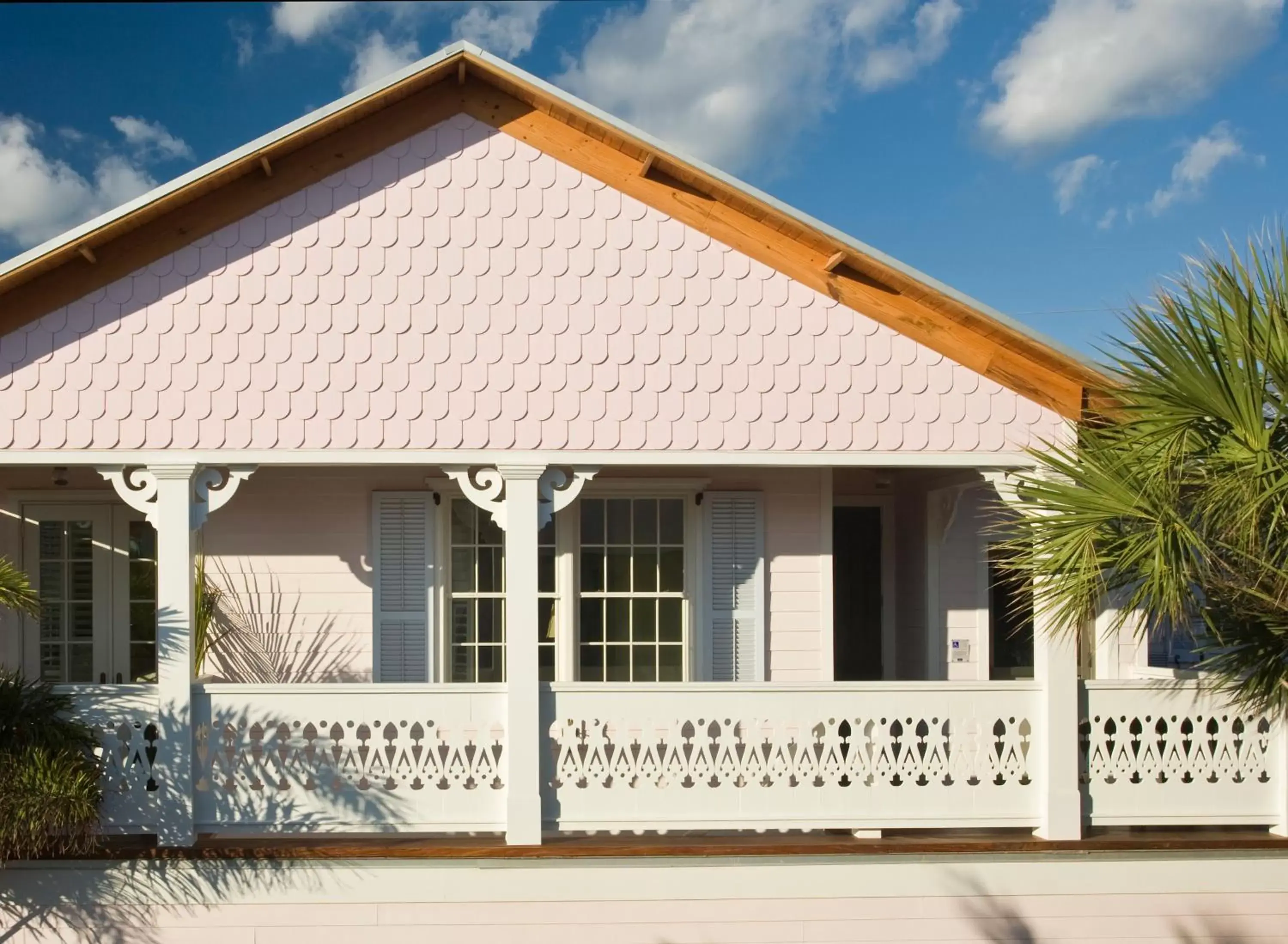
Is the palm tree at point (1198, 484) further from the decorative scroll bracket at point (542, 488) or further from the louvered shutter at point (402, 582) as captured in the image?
the louvered shutter at point (402, 582)

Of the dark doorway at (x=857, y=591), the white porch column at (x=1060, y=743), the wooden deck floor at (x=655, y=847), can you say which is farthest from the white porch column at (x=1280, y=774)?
the dark doorway at (x=857, y=591)

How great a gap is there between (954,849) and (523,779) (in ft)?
9.15

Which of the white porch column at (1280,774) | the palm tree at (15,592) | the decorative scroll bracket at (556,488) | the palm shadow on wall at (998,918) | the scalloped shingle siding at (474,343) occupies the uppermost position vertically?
the scalloped shingle siding at (474,343)

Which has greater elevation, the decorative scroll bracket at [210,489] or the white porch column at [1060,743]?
the decorative scroll bracket at [210,489]

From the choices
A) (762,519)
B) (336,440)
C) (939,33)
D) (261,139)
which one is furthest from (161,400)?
(939,33)

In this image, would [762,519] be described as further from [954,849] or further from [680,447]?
[954,849]

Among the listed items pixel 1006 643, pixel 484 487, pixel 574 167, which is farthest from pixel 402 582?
pixel 1006 643

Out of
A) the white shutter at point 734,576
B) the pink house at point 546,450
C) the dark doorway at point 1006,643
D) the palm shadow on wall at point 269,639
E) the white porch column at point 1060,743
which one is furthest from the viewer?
the dark doorway at point 1006,643

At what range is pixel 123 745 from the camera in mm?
6980

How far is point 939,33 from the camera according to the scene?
22.2 meters

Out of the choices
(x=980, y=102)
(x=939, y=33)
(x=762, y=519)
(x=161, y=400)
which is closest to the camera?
(x=161, y=400)

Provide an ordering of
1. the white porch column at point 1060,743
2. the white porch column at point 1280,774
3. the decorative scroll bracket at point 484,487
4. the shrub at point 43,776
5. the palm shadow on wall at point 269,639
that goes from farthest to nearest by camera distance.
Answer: the palm shadow on wall at point 269,639
the white porch column at point 1280,774
the white porch column at point 1060,743
the decorative scroll bracket at point 484,487
the shrub at point 43,776

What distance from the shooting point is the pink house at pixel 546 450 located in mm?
6973

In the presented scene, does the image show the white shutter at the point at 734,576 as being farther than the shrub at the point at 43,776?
Yes
